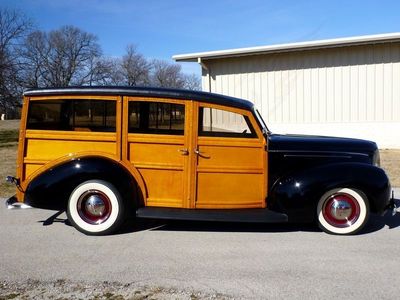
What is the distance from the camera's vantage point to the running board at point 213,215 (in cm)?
487

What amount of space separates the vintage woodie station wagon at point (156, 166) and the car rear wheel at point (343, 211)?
12 mm

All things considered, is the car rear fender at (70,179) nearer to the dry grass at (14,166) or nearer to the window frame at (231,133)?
the window frame at (231,133)

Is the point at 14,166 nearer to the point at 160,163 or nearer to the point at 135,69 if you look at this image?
the point at 160,163

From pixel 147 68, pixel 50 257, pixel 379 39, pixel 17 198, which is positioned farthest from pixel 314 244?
pixel 147 68

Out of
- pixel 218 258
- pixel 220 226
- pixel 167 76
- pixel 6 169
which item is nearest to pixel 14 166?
pixel 6 169

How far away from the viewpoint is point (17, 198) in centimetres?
518

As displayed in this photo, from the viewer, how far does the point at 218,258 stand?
4.24 metres

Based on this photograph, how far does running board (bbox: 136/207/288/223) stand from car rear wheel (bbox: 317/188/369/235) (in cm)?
52

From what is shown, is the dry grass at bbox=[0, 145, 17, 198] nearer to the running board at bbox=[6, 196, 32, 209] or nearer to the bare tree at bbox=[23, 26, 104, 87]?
the running board at bbox=[6, 196, 32, 209]

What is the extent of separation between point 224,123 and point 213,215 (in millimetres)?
1159

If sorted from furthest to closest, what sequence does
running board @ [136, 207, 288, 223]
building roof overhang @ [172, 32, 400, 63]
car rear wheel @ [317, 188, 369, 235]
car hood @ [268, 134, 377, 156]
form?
building roof overhang @ [172, 32, 400, 63] → car hood @ [268, 134, 377, 156] → car rear wheel @ [317, 188, 369, 235] → running board @ [136, 207, 288, 223]

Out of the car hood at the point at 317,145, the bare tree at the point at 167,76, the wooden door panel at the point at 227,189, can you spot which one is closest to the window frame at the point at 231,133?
the car hood at the point at 317,145

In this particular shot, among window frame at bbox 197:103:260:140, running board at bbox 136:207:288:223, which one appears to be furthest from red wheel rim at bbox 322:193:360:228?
window frame at bbox 197:103:260:140

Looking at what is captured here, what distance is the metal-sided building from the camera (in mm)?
12812
